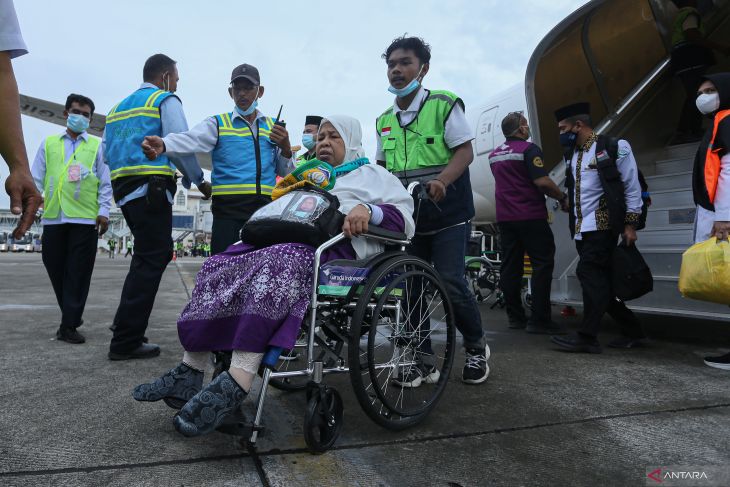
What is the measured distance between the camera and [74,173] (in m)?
3.69

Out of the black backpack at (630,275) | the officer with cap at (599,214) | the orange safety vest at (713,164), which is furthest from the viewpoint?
the officer with cap at (599,214)

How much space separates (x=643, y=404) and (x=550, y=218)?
7.78 feet

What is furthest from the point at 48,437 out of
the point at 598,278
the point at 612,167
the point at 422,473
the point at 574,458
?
the point at 612,167

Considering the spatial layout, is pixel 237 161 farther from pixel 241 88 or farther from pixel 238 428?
pixel 238 428

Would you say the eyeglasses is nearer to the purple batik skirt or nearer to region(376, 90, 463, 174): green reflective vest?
region(376, 90, 463, 174): green reflective vest

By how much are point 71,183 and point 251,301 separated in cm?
274

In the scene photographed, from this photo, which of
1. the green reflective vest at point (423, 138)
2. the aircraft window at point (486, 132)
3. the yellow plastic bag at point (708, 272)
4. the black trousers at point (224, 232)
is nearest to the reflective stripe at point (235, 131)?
the black trousers at point (224, 232)

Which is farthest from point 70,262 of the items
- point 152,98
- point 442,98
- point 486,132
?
point 486,132

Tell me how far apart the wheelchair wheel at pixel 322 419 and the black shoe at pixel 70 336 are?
247 cm

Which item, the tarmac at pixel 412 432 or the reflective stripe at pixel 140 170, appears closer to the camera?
the tarmac at pixel 412 432

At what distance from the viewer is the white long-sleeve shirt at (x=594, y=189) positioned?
335 centimetres

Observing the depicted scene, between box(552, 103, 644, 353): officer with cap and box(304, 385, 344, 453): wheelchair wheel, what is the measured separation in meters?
2.24

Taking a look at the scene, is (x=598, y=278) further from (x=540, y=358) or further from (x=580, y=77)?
(x=580, y=77)

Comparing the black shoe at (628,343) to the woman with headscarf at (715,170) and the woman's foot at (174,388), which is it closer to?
the woman with headscarf at (715,170)
